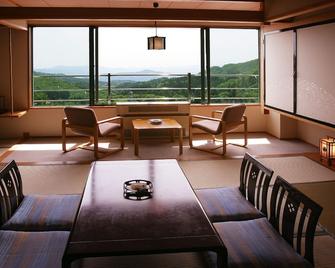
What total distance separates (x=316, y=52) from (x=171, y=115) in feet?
9.62

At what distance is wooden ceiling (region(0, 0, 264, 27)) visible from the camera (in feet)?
20.3

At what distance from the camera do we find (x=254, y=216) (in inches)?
109

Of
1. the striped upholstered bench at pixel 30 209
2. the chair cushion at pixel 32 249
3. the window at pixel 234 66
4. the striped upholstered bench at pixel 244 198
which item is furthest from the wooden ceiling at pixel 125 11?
the chair cushion at pixel 32 249

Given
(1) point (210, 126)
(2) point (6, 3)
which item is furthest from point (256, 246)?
(2) point (6, 3)

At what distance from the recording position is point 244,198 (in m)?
3.11

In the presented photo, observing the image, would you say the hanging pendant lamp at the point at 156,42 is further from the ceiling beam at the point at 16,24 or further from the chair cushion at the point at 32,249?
the chair cushion at the point at 32,249

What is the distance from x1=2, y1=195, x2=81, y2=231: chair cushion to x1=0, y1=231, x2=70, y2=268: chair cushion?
11 cm

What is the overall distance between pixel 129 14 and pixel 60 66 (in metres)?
2.40

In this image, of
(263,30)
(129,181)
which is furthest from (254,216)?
(263,30)

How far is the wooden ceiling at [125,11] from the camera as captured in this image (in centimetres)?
618

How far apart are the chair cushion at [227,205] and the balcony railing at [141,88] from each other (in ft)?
17.1

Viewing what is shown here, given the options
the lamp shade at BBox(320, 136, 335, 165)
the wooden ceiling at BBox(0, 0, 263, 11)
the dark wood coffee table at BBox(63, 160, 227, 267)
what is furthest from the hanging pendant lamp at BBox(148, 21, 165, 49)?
the dark wood coffee table at BBox(63, 160, 227, 267)

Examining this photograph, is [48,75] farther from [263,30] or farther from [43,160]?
[263,30]

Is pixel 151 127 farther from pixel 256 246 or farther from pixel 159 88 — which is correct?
pixel 256 246
